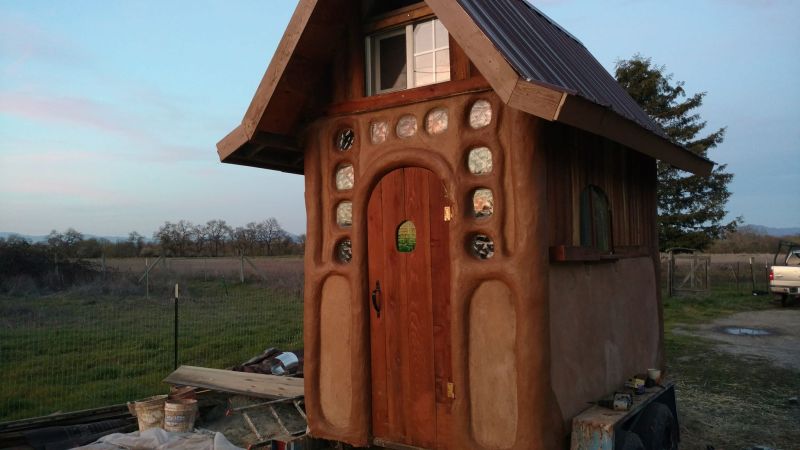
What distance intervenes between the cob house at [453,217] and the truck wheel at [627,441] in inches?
14.7

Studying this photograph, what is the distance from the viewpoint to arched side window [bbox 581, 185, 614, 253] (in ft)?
18.1

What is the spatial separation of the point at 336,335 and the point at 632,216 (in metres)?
3.53

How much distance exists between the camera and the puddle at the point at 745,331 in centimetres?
1529

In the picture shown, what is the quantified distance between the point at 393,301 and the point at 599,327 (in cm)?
195

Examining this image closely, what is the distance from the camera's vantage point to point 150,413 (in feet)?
22.8

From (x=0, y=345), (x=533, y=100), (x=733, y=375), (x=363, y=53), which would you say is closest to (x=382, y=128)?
(x=363, y=53)

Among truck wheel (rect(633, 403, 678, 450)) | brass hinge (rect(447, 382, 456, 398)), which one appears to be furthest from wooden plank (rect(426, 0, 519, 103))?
truck wheel (rect(633, 403, 678, 450))

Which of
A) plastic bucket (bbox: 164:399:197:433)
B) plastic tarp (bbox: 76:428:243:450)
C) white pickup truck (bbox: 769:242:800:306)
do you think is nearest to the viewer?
plastic tarp (bbox: 76:428:243:450)

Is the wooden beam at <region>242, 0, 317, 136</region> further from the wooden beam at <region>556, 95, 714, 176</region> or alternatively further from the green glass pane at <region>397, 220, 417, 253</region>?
the wooden beam at <region>556, 95, 714, 176</region>

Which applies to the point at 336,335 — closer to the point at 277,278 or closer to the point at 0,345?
the point at 0,345

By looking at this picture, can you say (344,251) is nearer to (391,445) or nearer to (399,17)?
(391,445)

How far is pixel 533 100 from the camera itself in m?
4.16

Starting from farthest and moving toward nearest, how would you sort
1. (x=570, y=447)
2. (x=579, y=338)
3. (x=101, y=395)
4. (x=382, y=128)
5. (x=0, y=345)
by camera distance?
(x=0, y=345), (x=101, y=395), (x=382, y=128), (x=579, y=338), (x=570, y=447)

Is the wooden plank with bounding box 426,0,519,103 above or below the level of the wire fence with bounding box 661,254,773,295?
above
